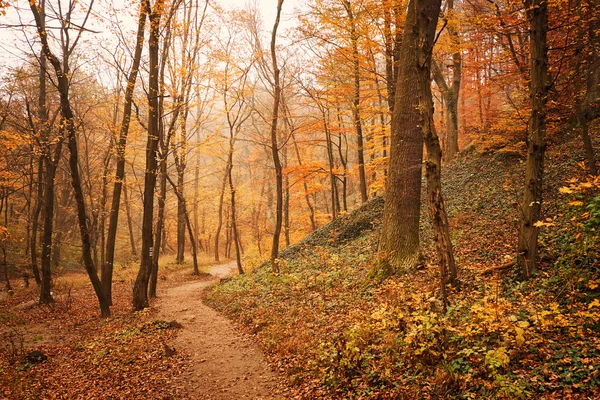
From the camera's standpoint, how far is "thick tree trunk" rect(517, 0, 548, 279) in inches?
219

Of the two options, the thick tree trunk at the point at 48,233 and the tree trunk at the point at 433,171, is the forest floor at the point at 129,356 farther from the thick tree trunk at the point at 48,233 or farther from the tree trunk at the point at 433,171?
the tree trunk at the point at 433,171

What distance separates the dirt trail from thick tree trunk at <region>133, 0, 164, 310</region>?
134cm

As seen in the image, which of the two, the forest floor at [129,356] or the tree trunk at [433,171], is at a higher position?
the tree trunk at [433,171]

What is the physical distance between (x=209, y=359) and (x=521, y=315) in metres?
6.12

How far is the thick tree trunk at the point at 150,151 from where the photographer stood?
1094cm

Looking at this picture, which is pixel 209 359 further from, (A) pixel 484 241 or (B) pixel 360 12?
(B) pixel 360 12

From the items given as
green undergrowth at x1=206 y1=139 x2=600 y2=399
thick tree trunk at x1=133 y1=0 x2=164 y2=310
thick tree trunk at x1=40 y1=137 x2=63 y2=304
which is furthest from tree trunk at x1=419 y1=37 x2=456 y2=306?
thick tree trunk at x1=40 y1=137 x2=63 y2=304

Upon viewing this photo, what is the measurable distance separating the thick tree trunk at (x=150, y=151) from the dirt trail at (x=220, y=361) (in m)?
1.34

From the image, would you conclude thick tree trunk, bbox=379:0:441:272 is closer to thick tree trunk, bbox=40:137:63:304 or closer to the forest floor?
the forest floor

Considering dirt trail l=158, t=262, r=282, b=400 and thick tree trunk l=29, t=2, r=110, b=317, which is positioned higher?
thick tree trunk l=29, t=2, r=110, b=317

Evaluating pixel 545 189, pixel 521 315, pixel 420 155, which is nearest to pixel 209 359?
pixel 521 315

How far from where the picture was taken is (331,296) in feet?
27.8

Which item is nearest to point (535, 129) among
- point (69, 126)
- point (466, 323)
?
point (466, 323)

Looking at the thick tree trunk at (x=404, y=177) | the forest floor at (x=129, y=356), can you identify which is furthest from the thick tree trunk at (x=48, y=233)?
the thick tree trunk at (x=404, y=177)
